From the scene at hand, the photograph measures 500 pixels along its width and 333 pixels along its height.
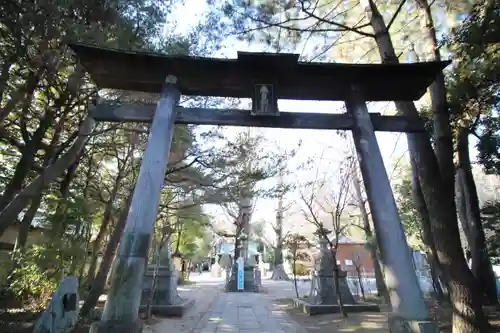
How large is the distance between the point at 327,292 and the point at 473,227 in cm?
455

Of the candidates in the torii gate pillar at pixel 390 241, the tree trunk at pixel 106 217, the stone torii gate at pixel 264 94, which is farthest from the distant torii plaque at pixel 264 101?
the tree trunk at pixel 106 217

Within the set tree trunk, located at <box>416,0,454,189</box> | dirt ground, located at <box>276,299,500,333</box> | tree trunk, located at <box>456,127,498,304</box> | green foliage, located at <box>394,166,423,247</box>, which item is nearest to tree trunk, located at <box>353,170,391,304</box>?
green foliage, located at <box>394,166,423,247</box>

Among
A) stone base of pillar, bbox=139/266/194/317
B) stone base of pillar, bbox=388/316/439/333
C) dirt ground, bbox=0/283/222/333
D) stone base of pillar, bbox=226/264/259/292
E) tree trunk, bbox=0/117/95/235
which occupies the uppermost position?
tree trunk, bbox=0/117/95/235

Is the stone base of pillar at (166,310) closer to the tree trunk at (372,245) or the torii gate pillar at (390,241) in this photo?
the tree trunk at (372,245)

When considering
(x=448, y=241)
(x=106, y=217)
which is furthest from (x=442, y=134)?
(x=106, y=217)

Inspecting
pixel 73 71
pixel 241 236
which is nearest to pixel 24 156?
pixel 73 71

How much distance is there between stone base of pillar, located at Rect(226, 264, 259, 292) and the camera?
16.8 m

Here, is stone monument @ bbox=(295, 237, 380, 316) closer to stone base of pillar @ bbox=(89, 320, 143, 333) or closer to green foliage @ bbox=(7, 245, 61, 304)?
green foliage @ bbox=(7, 245, 61, 304)

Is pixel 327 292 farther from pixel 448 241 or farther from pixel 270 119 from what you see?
pixel 270 119

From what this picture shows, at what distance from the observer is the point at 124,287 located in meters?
3.70

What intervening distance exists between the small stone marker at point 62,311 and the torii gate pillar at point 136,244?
2913mm

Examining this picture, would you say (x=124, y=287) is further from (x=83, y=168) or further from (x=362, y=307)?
(x=83, y=168)

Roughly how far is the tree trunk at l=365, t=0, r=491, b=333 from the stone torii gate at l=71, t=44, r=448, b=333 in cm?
79

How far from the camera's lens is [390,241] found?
4.09m
